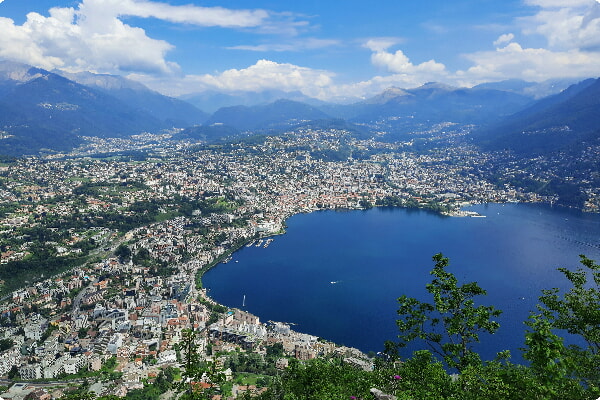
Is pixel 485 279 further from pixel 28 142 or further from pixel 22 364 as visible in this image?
pixel 28 142

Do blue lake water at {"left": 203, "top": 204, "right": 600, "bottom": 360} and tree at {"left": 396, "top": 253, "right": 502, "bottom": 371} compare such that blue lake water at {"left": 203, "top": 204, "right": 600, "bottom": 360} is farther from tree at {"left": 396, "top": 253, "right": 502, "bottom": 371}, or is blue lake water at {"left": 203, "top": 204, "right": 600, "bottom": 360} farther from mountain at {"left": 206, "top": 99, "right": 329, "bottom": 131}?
mountain at {"left": 206, "top": 99, "right": 329, "bottom": 131}

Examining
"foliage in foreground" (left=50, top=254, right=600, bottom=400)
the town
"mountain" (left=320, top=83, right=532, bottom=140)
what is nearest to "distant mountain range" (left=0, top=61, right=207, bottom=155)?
the town

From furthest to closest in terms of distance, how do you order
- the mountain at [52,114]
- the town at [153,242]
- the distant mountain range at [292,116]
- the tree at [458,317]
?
the mountain at [52,114]
the distant mountain range at [292,116]
the town at [153,242]
the tree at [458,317]

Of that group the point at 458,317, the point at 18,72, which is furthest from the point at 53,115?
the point at 458,317

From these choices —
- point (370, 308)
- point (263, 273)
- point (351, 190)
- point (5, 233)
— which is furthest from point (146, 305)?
point (351, 190)

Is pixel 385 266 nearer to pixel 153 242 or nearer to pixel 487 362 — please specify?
pixel 153 242

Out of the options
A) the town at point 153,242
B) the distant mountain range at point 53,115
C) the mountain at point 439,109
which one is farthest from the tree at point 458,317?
the mountain at point 439,109

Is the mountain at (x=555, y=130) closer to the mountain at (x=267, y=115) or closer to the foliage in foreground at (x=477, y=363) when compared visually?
the foliage in foreground at (x=477, y=363)
